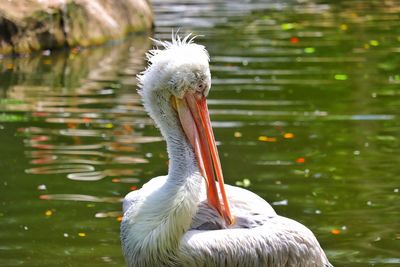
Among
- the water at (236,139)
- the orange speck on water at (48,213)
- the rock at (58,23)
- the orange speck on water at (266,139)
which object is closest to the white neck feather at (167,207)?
the water at (236,139)

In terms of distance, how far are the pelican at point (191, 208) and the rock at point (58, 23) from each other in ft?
28.2

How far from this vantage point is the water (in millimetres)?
6711

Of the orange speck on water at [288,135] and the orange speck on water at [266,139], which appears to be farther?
the orange speck on water at [288,135]

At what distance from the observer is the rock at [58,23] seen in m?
13.2

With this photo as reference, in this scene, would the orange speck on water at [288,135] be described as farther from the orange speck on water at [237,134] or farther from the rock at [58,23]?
the rock at [58,23]

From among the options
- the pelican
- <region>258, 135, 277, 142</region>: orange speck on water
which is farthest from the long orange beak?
<region>258, 135, 277, 142</region>: orange speck on water

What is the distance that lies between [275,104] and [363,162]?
87.0 inches

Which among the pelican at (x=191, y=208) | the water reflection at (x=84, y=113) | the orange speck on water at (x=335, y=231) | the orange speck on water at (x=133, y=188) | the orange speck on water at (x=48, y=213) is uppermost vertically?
the pelican at (x=191, y=208)

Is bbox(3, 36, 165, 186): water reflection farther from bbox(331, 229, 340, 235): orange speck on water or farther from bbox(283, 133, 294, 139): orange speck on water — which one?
bbox(331, 229, 340, 235): orange speck on water

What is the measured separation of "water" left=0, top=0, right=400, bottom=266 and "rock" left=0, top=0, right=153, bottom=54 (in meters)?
0.22

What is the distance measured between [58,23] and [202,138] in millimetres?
9139

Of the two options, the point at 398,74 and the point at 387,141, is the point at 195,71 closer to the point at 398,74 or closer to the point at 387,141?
the point at 387,141

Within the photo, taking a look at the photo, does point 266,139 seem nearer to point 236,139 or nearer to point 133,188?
point 236,139

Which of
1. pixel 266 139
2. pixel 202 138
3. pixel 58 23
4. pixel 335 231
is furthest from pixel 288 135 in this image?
pixel 58 23
